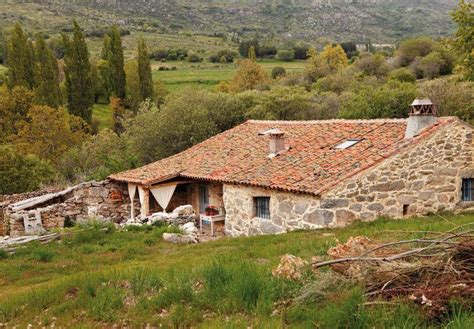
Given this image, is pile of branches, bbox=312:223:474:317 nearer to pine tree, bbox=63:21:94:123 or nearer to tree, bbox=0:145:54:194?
tree, bbox=0:145:54:194

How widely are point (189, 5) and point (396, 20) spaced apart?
69.7 m

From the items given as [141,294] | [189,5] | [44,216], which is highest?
[189,5]

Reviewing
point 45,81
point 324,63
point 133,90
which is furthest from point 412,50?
point 45,81

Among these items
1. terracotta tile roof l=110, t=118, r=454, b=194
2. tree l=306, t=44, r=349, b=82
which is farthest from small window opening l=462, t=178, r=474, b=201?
tree l=306, t=44, r=349, b=82

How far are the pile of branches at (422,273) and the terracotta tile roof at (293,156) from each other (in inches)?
361

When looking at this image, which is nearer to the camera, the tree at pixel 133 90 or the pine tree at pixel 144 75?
the pine tree at pixel 144 75

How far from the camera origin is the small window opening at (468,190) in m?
17.5

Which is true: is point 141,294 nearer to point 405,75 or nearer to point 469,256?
point 469,256

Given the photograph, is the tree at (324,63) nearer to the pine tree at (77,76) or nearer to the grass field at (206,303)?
the pine tree at (77,76)

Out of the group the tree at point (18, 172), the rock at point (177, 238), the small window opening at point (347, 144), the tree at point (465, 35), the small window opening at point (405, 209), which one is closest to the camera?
the rock at point (177, 238)

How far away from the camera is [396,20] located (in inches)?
6353

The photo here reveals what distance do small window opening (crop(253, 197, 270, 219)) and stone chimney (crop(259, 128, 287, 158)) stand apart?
241cm

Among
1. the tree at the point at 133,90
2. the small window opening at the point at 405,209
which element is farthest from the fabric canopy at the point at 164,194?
the tree at the point at 133,90

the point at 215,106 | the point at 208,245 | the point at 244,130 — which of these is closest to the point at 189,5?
the point at 215,106
